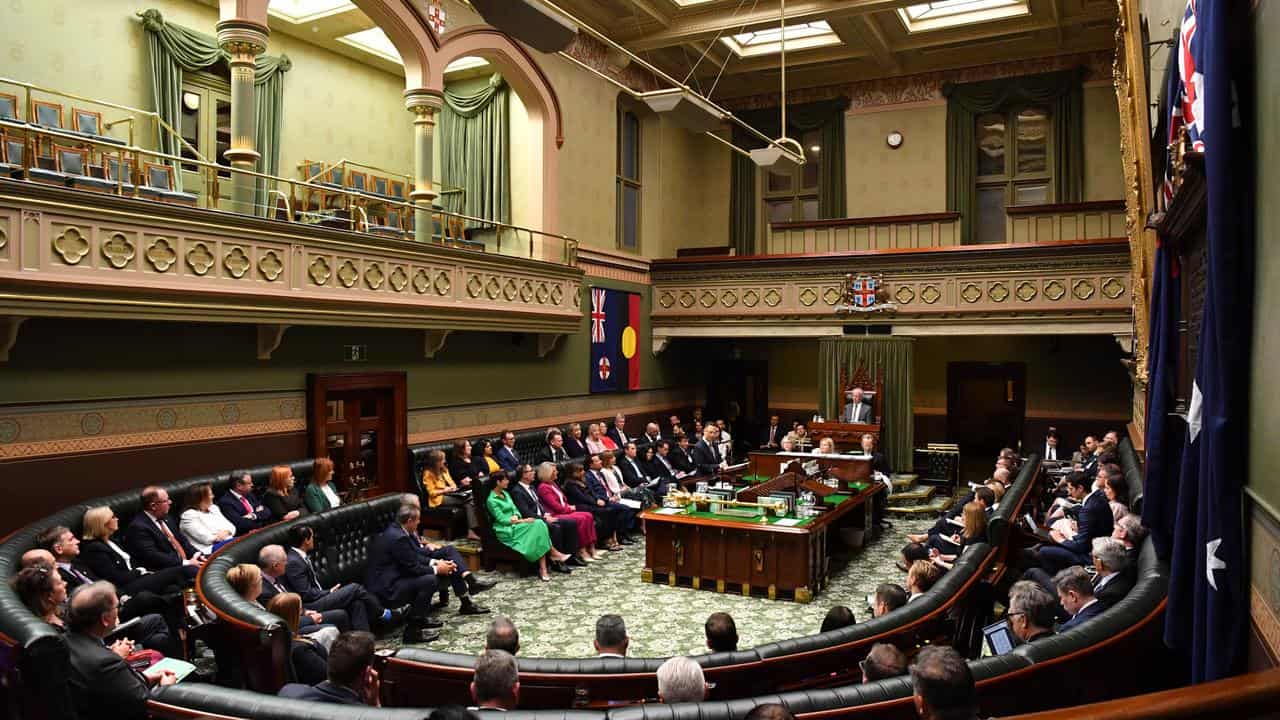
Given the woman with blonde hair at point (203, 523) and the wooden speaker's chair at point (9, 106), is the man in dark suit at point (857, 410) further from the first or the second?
the wooden speaker's chair at point (9, 106)

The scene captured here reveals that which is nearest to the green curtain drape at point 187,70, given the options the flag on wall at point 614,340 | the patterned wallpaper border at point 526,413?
the patterned wallpaper border at point 526,413

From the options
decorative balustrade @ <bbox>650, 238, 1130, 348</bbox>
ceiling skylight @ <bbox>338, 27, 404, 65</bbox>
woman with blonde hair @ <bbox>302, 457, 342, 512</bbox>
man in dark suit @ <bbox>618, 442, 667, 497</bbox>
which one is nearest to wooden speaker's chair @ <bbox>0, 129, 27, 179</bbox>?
woman with blonde hair @ <bbox>302, 457, 342, 512</bbox>

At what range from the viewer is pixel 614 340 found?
1504cm

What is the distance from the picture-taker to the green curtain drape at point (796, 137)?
17.0 m

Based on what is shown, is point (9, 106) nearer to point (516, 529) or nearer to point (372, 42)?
point (372, 42)

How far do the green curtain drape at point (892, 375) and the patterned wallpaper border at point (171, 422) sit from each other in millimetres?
6335

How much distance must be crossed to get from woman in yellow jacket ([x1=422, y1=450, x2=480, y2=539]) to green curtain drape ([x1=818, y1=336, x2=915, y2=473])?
7562 millimetres

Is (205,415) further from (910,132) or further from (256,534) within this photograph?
(910,132)

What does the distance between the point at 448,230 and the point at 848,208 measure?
364 inches

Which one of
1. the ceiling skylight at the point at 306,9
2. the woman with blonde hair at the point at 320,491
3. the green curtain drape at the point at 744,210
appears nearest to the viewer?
the woman with blonde hair at the point at 320,491

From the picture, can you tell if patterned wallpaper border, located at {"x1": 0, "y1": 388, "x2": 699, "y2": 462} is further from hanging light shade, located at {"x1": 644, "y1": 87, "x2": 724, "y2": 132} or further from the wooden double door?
hanging light shade, located at {"x1": 644, "y1": 87, "x2": 724, "y2": 132}

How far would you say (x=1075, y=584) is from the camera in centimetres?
467

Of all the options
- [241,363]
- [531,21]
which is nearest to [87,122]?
[241,363]

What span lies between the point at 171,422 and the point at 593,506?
15.1ft
